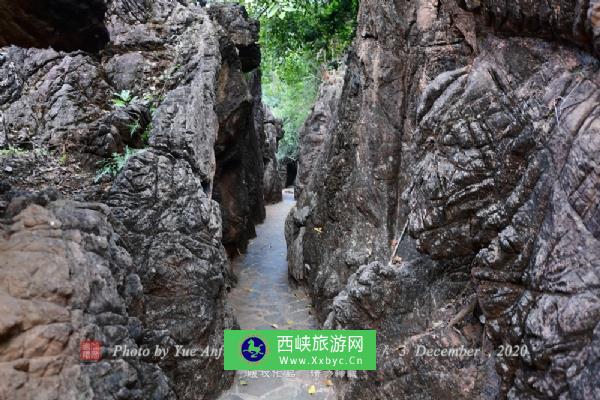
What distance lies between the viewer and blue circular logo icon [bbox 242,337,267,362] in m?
5.25

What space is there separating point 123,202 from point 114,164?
76 centimetres

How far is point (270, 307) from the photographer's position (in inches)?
353

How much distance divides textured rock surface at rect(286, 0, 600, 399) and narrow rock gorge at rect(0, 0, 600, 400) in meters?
0.02

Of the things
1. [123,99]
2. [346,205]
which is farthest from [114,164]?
[346,205]

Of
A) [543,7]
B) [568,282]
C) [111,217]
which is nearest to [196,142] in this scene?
[111,217]

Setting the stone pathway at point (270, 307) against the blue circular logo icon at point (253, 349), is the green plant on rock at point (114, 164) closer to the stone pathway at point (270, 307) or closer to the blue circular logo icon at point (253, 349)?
the blue circular logo icon at point (253, 349)

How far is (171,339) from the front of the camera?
524cm

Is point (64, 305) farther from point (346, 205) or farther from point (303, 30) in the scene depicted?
point (303, 30)

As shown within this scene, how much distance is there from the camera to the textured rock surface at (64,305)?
296 centimetres

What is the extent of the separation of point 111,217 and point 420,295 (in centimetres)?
373

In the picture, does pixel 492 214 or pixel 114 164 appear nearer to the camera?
pixel 492 214

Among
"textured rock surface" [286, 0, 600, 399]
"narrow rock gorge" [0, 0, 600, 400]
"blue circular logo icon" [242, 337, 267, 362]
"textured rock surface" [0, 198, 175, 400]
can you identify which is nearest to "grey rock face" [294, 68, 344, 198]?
"narrow rock gorge" [0, 0, 600, 400]

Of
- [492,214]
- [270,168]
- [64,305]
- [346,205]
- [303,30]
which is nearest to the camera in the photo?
[64,305]

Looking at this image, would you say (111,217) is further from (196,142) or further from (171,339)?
(196,142)
